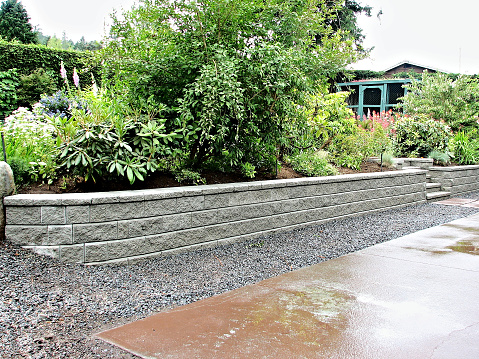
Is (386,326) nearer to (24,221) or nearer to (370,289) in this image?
(370,289)

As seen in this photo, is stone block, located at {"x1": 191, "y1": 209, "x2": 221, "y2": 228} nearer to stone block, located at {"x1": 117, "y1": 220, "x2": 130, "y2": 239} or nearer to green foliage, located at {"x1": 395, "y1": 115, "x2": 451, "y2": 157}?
stone block, located at {"x1": 117, "y1": 220, "x2": 130, "y2": 239}

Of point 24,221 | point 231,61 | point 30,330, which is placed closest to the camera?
point 30,330

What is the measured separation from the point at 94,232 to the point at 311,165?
3975 mm

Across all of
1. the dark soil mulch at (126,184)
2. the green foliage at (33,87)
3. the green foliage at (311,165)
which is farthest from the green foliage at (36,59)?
the dark soil mulch at (126,184)

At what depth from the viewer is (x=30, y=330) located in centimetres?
276

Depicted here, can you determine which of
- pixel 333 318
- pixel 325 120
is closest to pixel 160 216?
pixel 333 318

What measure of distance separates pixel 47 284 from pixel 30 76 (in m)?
10.8

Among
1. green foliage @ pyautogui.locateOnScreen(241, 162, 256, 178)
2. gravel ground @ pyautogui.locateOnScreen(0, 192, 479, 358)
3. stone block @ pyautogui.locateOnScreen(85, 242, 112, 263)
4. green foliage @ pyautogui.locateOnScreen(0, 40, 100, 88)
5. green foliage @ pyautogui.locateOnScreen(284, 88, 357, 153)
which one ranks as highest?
green foliage @ pyautogui.locateOnScreen(0, 40, 100, 88)

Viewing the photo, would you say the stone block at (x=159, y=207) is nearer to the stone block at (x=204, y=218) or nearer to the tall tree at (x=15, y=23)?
the stone block at (x=204, y=218)

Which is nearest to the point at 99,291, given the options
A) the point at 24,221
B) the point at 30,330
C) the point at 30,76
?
the point at 30,330

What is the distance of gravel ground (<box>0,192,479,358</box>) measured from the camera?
2676 mm

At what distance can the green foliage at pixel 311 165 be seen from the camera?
6.91m

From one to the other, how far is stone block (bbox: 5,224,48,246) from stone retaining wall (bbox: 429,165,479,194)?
8758 millimetres

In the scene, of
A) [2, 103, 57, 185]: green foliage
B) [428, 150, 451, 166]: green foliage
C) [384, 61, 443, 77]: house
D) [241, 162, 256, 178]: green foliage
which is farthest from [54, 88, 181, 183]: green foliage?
[384, 61, 443, 77]: house
